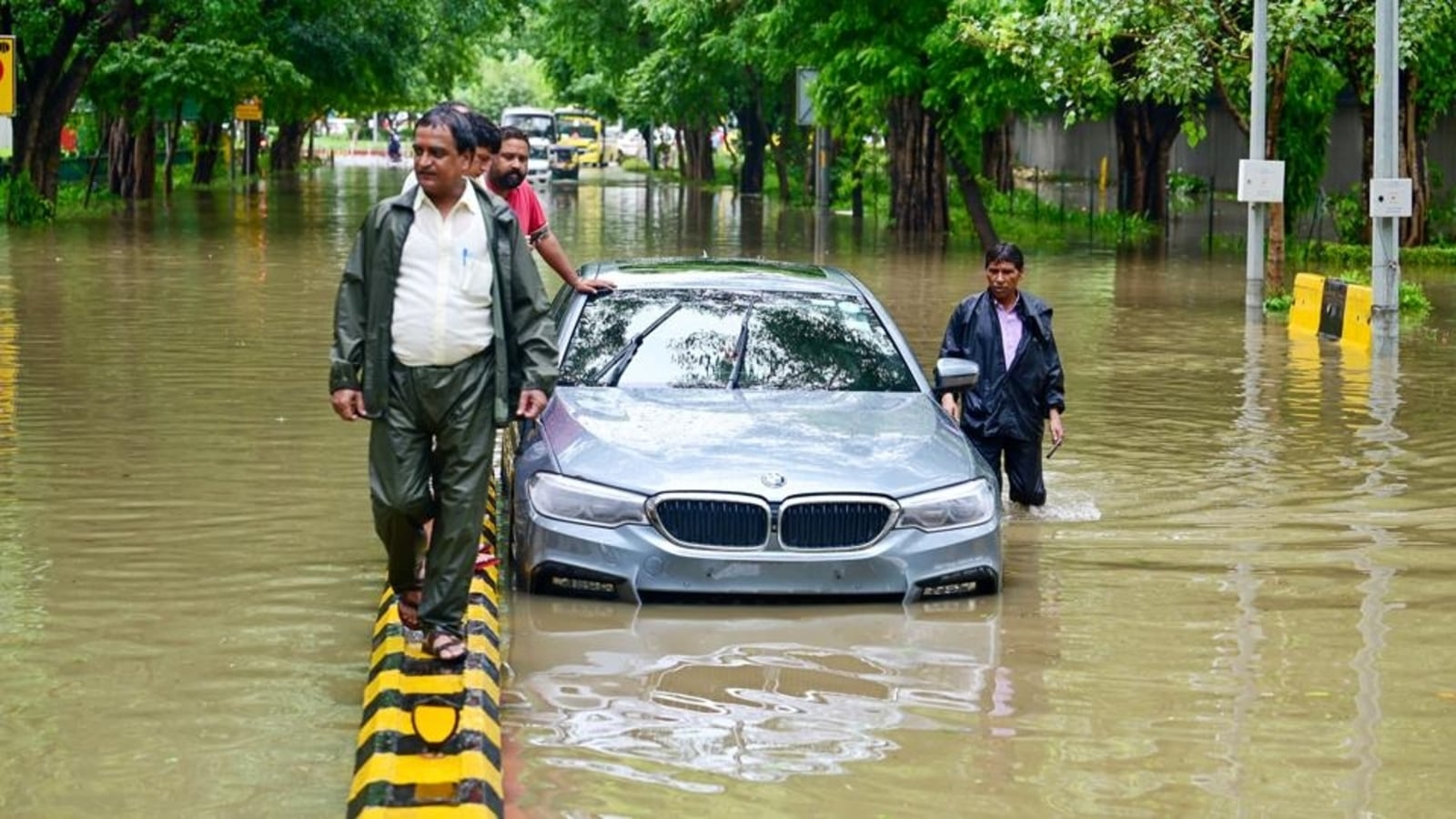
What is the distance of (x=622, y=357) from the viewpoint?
9.97m

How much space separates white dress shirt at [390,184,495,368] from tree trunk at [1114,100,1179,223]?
3466 centimetres

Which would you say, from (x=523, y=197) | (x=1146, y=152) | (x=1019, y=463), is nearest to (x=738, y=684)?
(x=523, y=197)

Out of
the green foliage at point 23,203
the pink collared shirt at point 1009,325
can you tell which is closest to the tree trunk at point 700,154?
the green foliage at point 23,203

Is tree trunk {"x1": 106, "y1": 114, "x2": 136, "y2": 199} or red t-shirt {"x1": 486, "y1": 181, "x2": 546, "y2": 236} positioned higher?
tree trunk {"x1": 106, "y1": 114, "x2": 136, "y2": 199}

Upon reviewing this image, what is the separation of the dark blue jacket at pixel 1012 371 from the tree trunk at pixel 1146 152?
99.9 ft

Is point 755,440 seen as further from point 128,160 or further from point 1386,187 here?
point 128,160

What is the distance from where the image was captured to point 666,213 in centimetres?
4981

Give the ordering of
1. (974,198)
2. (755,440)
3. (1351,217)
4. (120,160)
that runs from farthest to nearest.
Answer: (120,160), (974,198), (1351,217), (755,440)

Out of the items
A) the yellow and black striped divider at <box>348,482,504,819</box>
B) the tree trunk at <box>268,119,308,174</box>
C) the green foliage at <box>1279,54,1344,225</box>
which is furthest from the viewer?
the tree trunk at <box>268,119,308,174</box>

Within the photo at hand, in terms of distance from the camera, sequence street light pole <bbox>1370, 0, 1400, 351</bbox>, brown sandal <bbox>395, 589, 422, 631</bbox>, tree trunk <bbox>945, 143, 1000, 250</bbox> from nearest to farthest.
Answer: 1. brown sandal <bbox>395, 589, 422, 631</bbox>
2. street light pole <bbox>1370, 0, 1400, 351</bbox>
3. tree trunk <bbox>945, 143, 1000, 250</bbox>

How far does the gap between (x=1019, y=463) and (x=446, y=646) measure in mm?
4494

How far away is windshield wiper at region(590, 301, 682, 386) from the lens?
9828 millimetres

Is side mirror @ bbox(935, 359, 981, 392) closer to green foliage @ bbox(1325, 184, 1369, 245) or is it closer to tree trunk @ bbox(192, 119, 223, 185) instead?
green foliage @ bbox(1325, 184, 1369, 245)

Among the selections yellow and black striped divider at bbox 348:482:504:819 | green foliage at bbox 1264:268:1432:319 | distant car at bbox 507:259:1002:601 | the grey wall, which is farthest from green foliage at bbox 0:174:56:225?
yellow and black striped divider at bbox 348:482:504:819
